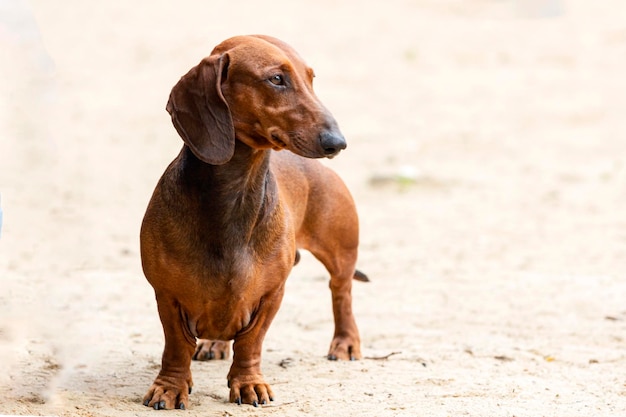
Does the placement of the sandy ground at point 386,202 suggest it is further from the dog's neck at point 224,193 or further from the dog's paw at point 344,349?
the dog's neck at point 224,193

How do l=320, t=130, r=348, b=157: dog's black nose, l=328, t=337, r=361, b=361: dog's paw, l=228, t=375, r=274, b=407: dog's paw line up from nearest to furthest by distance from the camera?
l=320, t=130, r=348, b=157: dog's black nose < l=228, t=375, r=274, b=407: dog's paw < l=328, t=337, r=361, b=361: dog's paw

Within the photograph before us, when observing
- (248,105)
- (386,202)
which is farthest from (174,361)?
(386,202)

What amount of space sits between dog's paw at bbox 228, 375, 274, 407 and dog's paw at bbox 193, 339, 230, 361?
111cm

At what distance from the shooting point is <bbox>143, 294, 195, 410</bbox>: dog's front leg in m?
5.00

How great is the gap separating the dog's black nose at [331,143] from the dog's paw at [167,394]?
4.67 feet

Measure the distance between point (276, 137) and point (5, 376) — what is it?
199cm

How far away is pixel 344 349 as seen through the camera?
625cm

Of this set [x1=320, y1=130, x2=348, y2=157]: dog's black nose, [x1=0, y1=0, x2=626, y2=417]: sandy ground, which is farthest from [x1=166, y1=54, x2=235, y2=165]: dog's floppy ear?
[x1=0, y1=0, x2=626, y2=417]: sandy ground

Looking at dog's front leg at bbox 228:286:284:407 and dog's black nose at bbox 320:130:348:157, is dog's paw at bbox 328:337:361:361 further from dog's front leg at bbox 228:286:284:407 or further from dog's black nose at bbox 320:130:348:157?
→ dog's black nose at bbox 320:130:348:157

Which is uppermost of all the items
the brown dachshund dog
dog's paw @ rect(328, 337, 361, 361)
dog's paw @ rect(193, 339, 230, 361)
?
the brown dachshund dog

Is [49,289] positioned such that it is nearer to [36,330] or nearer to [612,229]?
[36,330]

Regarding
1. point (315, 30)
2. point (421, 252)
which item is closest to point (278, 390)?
point (421, 252)

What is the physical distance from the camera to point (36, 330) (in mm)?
5926

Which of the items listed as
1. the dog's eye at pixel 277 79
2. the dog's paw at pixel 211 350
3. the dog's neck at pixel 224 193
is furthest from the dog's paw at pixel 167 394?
the dog's eye at pixel 277 79
